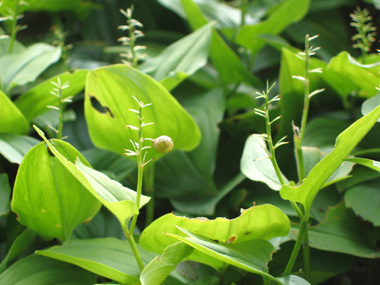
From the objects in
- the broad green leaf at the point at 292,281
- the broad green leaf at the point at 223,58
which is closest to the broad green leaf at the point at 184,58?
the broad green leaf at the point at 223,58

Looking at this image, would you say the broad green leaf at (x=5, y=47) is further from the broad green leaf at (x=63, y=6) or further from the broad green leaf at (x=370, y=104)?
the broad green leaf at (x=370, y=104)

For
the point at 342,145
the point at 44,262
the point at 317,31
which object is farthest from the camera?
the point at 317,31

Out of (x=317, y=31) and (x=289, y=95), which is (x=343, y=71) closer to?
(x=289, y=95)

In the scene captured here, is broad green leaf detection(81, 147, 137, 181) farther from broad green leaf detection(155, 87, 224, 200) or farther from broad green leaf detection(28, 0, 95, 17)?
broad green leaf detection(28, 0, 95, 17)

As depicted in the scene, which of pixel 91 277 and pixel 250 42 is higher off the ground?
pixel 250 42

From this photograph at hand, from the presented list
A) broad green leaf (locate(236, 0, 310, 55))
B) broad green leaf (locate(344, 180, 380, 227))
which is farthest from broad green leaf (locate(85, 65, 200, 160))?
broad green leaf (locate(236, 0, 310, 55))

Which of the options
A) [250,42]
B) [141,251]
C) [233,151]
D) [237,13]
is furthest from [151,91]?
[237,13]
